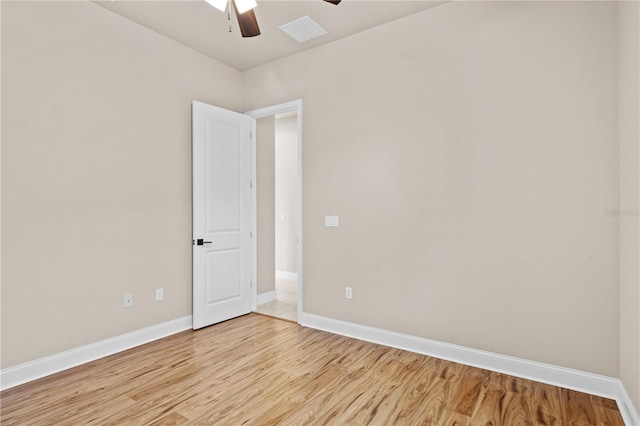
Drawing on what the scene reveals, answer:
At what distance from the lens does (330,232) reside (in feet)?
11.6

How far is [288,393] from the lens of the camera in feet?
7.54

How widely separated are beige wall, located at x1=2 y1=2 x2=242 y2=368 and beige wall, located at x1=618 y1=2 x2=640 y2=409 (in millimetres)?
3651

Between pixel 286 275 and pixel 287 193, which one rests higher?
pixel 287 193

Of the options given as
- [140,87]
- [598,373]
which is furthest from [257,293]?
[598,373]

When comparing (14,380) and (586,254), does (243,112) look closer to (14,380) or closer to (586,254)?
(14,380)

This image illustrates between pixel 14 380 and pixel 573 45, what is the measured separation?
15.2 feet

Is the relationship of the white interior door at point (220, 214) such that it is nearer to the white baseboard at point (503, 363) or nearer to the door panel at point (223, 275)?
the door panel at point (223, 275)

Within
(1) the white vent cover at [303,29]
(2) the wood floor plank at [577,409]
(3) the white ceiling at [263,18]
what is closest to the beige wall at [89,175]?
(3) the white ceiling at [263,18]

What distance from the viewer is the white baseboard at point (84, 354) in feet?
7.88

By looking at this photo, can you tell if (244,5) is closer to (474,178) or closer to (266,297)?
(474,178)

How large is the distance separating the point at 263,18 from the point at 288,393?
123 inches

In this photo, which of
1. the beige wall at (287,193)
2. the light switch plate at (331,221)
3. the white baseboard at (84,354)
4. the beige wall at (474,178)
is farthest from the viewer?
the beige wall at (287,193)

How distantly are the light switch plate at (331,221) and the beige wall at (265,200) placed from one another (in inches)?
48.0

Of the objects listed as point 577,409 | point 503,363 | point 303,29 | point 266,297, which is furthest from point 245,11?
point 266,297
